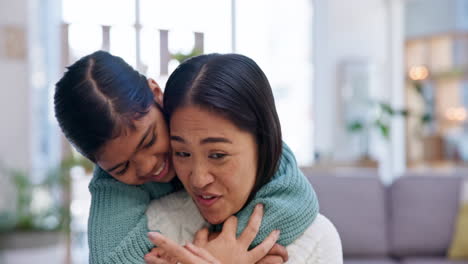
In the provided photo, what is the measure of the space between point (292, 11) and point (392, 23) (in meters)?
1.30

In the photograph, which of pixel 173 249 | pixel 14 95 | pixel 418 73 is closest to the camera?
pixel 173 249

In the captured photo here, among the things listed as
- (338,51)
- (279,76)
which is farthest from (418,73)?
(279,76)

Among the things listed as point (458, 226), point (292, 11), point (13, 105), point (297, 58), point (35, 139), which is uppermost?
point (292, 11)

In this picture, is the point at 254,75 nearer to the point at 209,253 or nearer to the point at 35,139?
the point at 209,253

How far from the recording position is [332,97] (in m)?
7.02

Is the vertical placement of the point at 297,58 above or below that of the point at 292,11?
below

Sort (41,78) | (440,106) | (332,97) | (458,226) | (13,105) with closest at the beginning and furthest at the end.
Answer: (458,226), (13,105), (41,78), (332,97), (440,106)

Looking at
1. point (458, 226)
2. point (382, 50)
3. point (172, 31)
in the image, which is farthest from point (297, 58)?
point (458, 226)

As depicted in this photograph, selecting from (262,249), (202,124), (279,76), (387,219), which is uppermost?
(279,76)

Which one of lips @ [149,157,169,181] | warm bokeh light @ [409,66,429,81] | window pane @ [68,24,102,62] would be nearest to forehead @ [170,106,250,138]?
lips @ [149,157,169,181]

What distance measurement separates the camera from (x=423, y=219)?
3268mm

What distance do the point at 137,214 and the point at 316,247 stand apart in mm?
368

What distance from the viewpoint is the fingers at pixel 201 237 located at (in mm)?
1083

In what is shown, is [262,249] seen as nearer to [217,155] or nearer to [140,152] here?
[217,155]
